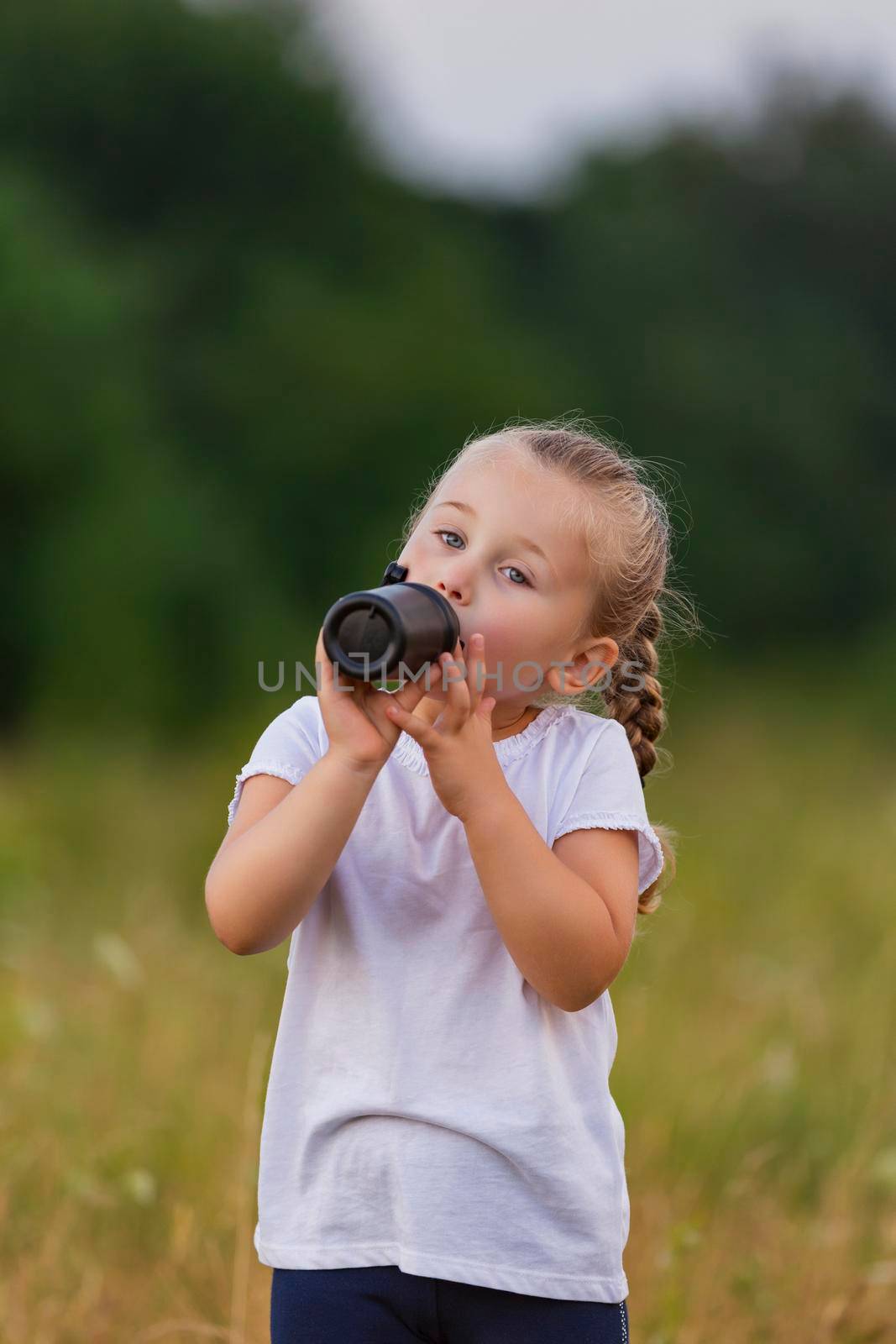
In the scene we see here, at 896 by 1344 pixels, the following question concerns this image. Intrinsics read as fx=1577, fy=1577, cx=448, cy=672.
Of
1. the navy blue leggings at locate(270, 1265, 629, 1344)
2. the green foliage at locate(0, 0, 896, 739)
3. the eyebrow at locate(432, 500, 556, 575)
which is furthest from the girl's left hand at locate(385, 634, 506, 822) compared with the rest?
the green foliage at locate(0, 0, 896, 739)

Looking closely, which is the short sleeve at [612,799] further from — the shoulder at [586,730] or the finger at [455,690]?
the finger at [455,690]

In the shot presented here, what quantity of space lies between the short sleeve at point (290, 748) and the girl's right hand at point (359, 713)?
15 cm

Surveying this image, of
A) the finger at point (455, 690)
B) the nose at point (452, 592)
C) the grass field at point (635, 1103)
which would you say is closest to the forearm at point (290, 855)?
the finger at point (455, 690)

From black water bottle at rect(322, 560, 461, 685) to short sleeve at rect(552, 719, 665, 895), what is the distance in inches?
11.5

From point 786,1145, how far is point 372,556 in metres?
8.17

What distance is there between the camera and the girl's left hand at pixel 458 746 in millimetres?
1745

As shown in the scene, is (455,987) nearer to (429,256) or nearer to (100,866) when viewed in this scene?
(100,866)

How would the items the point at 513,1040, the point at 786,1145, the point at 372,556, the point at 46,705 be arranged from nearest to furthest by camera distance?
the point at 513,1040, the point at 786,1145, the point at 46,705, the point at 372,556

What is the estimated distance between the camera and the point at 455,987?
187cm

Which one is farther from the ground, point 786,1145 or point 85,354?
point 85,354

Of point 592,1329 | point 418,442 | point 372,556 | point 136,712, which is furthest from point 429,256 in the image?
point 592,1329

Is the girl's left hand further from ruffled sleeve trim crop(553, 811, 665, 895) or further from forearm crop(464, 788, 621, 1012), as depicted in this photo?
ruffled sleeve trim crop(553, 811, 665, 895)

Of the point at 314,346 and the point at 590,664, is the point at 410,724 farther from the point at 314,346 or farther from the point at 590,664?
the point at 314,346

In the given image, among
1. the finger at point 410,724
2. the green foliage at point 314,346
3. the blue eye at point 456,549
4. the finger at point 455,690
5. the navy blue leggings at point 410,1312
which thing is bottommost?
the navy blue leggings at point 410,1312
